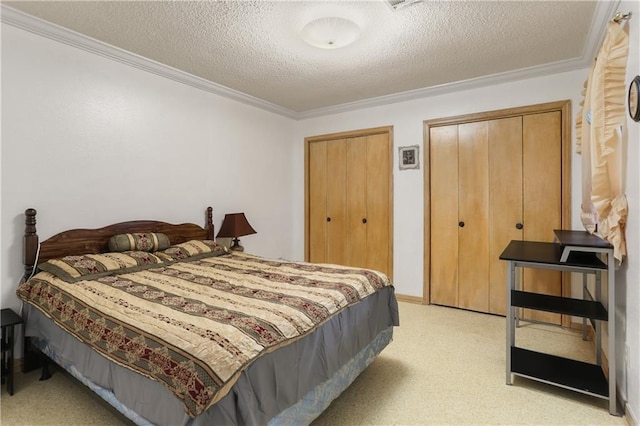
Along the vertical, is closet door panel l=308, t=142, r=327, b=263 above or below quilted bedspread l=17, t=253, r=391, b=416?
above

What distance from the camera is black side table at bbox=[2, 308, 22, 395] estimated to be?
2.07m

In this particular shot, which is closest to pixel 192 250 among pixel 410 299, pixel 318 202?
pixel 318 202

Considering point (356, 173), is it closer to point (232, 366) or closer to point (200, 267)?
point (200, 267)

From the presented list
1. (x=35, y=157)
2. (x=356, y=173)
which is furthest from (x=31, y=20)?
(x=356, y=173)

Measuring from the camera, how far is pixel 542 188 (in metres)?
3.27

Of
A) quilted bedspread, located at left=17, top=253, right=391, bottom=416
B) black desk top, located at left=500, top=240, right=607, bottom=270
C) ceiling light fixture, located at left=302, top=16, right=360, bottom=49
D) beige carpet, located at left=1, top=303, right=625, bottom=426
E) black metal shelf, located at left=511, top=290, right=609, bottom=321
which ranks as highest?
ceiling light fixture, located at left=302, top=16, right=360, bottom=49

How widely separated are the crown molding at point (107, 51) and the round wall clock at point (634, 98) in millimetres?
3391

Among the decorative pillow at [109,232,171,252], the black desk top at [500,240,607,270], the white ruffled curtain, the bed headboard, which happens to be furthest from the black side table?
the white ruffled curtain

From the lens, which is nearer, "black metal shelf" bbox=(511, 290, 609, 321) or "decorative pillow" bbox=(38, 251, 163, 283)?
"black metal shelf" bbox=(511, 290, 609, 321)

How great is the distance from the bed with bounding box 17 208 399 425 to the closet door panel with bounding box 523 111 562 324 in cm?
186

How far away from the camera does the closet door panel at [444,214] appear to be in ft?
12.3

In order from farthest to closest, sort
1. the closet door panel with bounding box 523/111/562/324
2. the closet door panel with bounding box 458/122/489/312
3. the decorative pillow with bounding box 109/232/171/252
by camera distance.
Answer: the closet door panel with bounding box 458/122/489/312
the closet door panel with bounding box 523/111/562/324
the decorative pillow with bounding box 109/232/171/252

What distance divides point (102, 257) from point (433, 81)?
3.47 m

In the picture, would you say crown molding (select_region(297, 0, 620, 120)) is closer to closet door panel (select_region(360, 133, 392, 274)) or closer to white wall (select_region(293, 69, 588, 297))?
white wall (select_region(293, 69, 588, 297))
